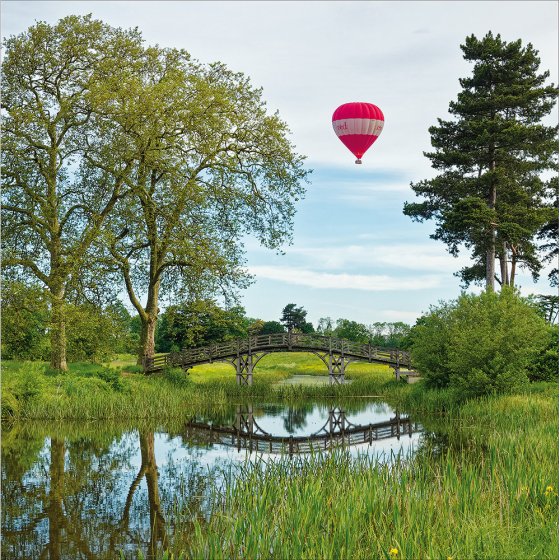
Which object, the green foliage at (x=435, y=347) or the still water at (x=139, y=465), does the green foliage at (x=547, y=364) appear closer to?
the green foliage at (x=435, y=347)

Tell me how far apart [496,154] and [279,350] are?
13365mm

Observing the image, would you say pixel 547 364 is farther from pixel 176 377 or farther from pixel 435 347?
pixel 176 377

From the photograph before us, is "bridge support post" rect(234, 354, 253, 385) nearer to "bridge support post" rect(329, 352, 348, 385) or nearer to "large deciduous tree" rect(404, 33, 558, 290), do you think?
"bridge support post" rect(329, 352, 348, 385)

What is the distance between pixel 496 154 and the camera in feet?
112

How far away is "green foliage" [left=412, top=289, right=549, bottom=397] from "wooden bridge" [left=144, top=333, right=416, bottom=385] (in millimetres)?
9180

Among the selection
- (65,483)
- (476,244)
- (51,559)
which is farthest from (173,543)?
(476,244)

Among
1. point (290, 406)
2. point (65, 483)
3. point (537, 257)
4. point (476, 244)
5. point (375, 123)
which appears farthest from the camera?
point (537, 257)

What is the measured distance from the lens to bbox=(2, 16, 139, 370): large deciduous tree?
30.4 meters

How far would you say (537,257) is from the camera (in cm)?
4006

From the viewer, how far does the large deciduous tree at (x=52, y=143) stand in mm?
30375

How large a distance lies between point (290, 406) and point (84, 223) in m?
11.5

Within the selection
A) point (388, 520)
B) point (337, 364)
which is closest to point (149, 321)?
point (337, 364)

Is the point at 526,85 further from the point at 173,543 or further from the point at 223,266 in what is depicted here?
the point at 173,543

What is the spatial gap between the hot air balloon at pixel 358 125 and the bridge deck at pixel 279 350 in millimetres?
12586
